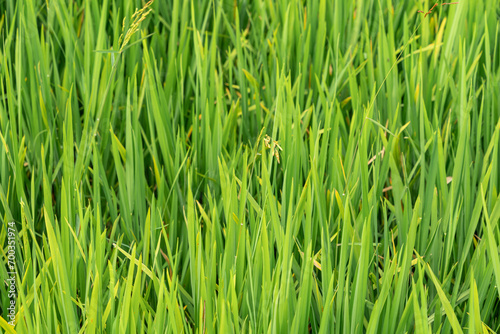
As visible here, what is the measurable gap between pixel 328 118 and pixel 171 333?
1.71ft

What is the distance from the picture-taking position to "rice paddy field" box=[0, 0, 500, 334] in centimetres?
83

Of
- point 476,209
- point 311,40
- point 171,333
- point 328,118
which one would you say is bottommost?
point 171,333

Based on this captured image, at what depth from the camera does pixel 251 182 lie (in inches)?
46.0

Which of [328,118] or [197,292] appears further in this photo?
[328,118]

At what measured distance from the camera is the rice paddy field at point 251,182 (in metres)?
0.83

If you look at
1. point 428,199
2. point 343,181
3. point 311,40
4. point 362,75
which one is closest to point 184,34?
point 311,40

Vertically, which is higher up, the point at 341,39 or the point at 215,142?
the point at 341,39

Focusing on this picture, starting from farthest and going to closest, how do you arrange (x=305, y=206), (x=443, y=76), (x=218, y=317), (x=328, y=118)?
(x=443, y=76), (x=328, y=118), (x=305, y=206), (x=218, y=317)

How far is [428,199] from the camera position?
1.03m

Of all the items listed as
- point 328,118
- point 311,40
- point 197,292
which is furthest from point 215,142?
point 311,40

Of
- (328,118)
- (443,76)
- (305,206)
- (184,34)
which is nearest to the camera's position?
(305,206)

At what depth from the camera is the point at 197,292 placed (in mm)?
872

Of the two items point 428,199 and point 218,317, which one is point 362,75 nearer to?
point 428,199

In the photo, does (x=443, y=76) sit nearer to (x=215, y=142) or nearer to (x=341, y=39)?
(x=341, y=39)
